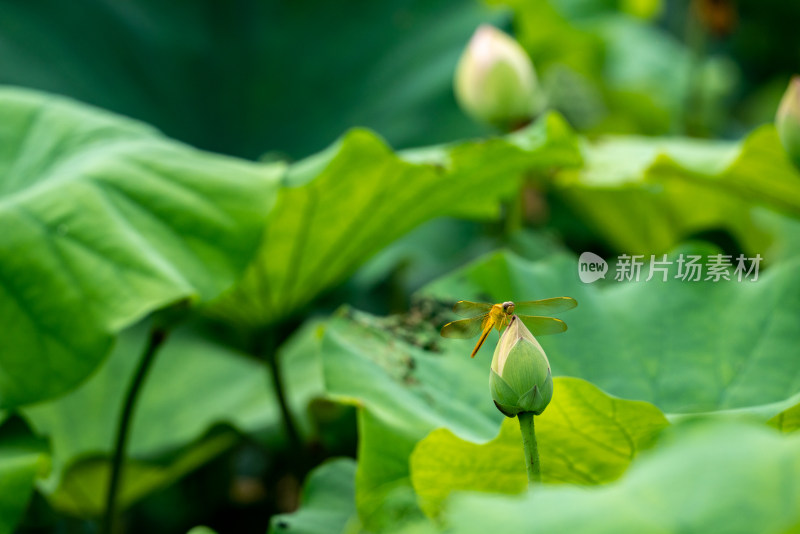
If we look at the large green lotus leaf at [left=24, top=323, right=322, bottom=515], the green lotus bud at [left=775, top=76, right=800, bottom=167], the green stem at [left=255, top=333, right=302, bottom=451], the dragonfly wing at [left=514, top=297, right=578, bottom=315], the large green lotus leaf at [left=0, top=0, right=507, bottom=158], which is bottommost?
the large green lotus leaf at [left=24, top=323, right=322, bottom=515]

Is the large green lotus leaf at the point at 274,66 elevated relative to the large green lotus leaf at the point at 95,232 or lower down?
lower down

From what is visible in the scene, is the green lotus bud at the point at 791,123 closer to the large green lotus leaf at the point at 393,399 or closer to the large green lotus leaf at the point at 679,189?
the large green lotus leaf at the point at 679,189

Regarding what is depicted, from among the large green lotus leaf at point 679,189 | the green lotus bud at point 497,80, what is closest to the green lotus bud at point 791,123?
the large green lotus leaf at point 679,189

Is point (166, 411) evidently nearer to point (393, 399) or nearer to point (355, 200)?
point (355, 200)

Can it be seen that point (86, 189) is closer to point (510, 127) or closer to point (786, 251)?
point (510, 127)

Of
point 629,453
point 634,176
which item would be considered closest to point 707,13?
point 634,176

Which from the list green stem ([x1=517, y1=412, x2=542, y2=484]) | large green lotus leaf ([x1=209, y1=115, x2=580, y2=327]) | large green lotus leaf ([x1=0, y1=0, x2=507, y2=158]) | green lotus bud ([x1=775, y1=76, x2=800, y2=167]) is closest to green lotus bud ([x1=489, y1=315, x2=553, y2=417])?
green stem ([x1=517, y1=412, x2=542, y2=484])

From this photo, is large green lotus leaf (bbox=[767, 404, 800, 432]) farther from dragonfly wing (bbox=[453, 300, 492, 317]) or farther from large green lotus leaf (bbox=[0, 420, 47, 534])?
large green lotus leaf (bbox=[0, 420, 47, 534])
